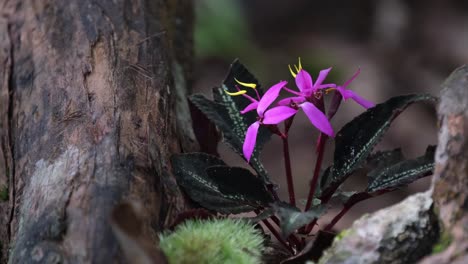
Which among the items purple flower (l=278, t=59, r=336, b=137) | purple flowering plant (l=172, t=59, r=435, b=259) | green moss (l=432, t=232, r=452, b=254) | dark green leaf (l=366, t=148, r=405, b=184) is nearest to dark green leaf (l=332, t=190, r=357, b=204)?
purple flowering plant (l=172, t=59, r=435, b=259)

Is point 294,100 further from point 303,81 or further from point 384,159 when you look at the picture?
point 384,159

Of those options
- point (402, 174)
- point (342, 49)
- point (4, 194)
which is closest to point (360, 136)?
point (402, 174)

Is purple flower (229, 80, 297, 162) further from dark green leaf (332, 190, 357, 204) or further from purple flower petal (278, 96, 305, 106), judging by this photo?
dark green leaf (332, 190, 357, 204)

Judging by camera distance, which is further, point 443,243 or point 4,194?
point 4,194

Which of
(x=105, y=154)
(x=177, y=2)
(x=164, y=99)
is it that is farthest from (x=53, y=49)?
(x=177, y=2)

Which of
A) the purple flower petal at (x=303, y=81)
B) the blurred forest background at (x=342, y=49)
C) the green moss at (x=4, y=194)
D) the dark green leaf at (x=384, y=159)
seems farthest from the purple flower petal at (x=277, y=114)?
the blurred forest background at (x=342, y=49)

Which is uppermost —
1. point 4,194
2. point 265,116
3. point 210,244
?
point 265,116

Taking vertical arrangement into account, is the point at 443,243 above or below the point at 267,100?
below
